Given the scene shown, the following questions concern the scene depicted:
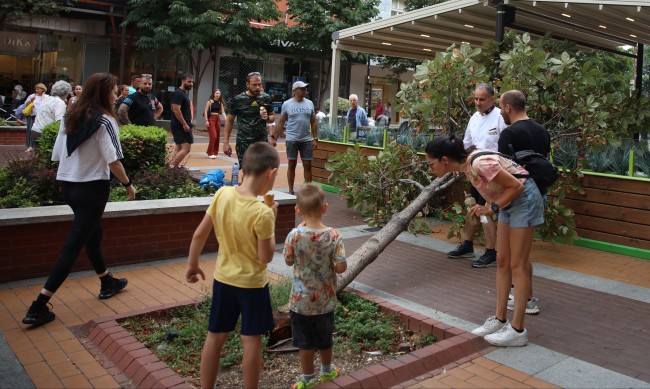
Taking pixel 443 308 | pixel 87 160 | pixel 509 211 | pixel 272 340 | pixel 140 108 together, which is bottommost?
pixel 272 340

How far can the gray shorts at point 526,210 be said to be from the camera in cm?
476

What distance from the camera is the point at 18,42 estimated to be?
2677 cm

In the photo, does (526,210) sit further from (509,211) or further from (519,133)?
(519,133)

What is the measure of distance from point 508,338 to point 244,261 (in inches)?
88.6

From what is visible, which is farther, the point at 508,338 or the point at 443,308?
the point at 443,308

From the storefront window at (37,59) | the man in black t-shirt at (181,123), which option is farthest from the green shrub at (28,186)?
the storefront window at (37,59)

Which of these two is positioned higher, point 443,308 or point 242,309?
point 242,309

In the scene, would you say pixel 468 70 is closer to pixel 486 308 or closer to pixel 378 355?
pixel 486 308

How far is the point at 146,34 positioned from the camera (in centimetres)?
2805

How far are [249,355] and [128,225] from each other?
3.42m

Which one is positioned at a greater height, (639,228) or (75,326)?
(639,228)

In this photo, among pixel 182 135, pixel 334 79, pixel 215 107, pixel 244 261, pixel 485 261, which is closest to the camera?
pixel 244 261

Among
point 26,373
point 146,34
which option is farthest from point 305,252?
point 146,34

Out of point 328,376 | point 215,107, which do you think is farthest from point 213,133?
point 328,376
